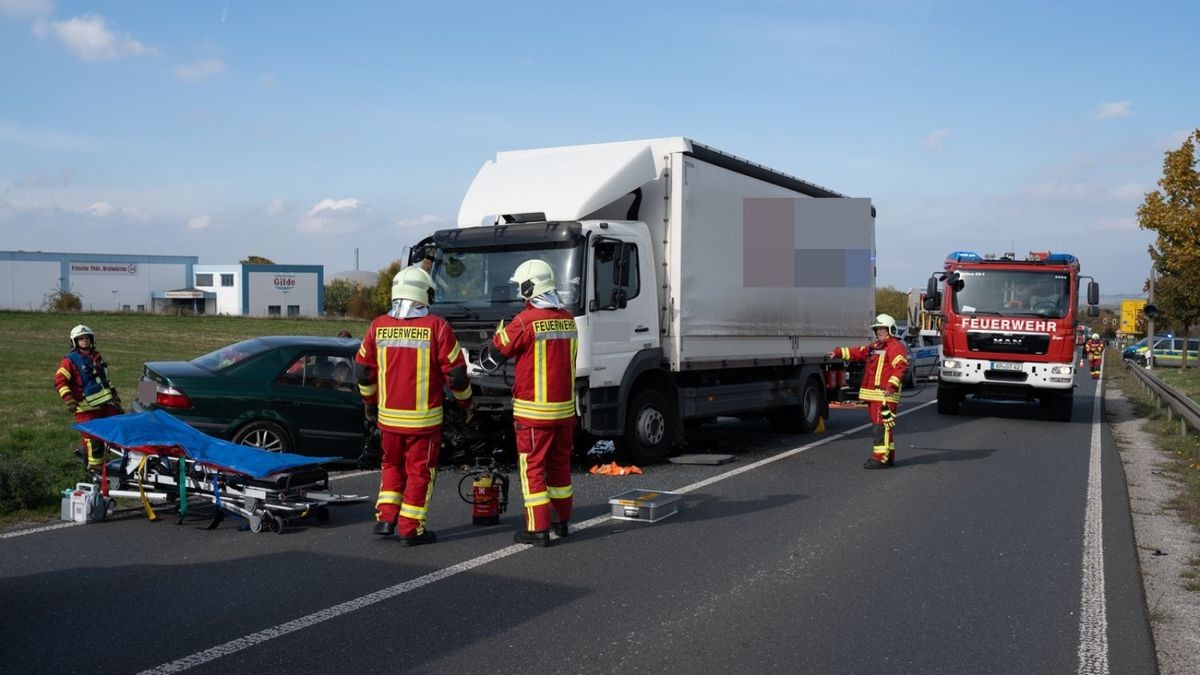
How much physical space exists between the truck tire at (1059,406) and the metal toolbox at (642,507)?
38.9 ft

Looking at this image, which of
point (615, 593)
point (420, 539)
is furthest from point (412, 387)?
point (615, 593)

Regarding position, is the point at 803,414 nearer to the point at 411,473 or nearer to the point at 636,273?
the point at 636,273

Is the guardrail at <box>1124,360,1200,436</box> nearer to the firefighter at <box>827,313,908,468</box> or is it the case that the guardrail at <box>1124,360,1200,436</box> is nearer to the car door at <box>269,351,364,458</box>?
the firefighter at <box>827,313,908,468</box>

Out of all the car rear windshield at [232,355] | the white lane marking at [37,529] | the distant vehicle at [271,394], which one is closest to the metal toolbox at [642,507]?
the distant vehicle at [271,394]

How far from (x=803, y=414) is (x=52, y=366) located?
2010 centimetres

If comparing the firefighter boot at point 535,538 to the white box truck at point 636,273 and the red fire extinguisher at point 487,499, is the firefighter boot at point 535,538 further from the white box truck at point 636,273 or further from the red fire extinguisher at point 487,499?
the white box truck at point 636,273

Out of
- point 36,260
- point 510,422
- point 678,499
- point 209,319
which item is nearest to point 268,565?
point 678,499

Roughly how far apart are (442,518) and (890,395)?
555 centimetres

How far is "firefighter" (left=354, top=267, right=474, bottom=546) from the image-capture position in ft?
22.1

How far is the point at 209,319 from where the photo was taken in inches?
2286

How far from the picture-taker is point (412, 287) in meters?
6.79

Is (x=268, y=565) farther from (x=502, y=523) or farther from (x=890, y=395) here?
(x=890, y=395)

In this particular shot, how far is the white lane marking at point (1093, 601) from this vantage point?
4863 mm

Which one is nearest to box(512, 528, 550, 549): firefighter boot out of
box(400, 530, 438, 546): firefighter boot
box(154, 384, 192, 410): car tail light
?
box(400, 530, 438, 546): firefighter boot
